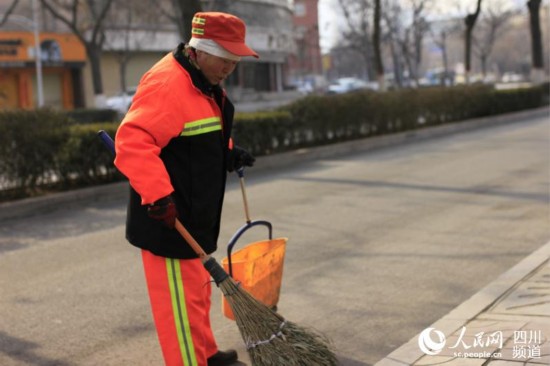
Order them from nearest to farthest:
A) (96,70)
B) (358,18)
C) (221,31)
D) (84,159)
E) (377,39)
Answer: (221,31) → (84,159) → (377,39) → (96,70) → (358,18)

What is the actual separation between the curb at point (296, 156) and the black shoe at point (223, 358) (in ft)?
20.2

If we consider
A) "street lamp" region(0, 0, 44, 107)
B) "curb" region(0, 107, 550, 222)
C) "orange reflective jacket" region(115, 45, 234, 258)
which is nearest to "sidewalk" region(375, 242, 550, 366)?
"orange reflective jacket" region(115, 45, 234, 258)

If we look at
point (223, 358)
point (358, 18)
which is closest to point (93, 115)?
point (223, 358)

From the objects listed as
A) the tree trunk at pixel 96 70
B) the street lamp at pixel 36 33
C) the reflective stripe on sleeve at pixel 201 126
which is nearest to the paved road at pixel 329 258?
the reflective stripe on sleeve at pixel 201 126

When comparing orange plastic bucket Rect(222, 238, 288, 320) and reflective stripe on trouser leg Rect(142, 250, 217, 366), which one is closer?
reflective stripe on trouser leg Rect(142, 250, 217, 366)

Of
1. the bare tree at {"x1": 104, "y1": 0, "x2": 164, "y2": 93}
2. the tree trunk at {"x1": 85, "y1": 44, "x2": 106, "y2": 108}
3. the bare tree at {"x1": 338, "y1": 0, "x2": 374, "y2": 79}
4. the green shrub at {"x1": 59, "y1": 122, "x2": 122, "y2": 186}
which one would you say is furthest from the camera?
the bare tree at {"x1": 338, "y1": 0, "x2": 374, "y2": 79}

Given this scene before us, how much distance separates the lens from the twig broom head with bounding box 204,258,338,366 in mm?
3611

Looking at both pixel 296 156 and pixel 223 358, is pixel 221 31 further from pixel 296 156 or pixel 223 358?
pixel 296 156

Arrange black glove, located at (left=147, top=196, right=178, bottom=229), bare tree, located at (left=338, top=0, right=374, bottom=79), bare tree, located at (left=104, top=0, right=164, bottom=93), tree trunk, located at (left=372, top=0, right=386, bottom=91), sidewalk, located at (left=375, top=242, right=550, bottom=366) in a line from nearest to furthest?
black glove, located at (left=147, top=196, right=178, bottom=229) < sidewalk, located at (left=375, top=242, right=550, bottom=366) < tree trunk, located at (left=372, top=0, right=386, bottom=91) < bare tree, located at (left=104, top=0, right=164, bottom=93) < bare tree, located at (left=338, top=0, right=374, bottom=79)

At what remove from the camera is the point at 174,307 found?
3531 millimetres

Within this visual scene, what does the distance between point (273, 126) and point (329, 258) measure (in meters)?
8.21

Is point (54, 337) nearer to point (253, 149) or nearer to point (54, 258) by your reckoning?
point (54, 258)

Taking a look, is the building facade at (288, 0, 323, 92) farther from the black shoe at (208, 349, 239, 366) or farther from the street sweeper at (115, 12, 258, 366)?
the street sweeper at (115, 12, 258, 366)

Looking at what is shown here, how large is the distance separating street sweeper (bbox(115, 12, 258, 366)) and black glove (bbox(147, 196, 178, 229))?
7 centimetres
